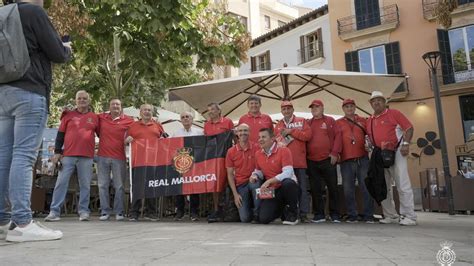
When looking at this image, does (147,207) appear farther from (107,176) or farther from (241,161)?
(241,161)

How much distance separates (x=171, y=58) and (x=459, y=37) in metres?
18.9

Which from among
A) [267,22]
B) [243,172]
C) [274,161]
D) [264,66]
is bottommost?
[243,172]

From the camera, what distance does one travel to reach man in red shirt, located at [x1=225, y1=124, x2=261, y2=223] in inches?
265

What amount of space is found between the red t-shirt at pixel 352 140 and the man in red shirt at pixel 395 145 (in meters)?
0.19

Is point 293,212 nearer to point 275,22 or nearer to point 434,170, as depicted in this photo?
point 434,170

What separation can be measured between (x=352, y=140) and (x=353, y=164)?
0.38 m

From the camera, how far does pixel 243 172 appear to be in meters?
6.89

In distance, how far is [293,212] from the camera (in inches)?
249

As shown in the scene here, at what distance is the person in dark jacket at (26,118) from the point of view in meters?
3.85

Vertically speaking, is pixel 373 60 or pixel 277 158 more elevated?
pixel 373 60

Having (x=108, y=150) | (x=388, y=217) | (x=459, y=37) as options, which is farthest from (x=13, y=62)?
(x=459, y=37)

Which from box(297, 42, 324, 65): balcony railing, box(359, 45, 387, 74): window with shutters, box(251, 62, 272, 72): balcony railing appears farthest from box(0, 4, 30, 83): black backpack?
box(251, 62, 272, 72): balcony railing

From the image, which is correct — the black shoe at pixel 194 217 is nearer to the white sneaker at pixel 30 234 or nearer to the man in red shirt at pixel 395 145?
the man in red shirt at pixel 395 145

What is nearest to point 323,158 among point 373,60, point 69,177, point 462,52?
point 69,177
